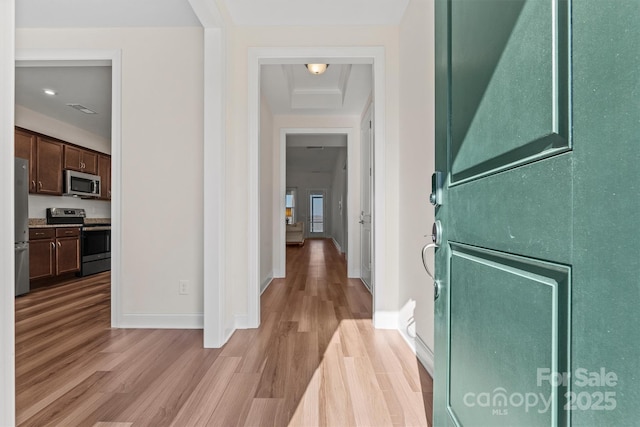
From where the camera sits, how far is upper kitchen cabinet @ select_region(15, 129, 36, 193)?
434 cm

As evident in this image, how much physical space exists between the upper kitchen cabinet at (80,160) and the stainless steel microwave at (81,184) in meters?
0.10

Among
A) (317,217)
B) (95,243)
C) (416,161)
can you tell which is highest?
(416,161)

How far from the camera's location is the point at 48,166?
481 cm

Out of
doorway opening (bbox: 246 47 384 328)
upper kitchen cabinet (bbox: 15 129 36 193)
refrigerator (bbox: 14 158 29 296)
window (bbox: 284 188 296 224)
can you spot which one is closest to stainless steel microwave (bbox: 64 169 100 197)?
upper kitchen cabinet (bbox: 15 129 36 193)

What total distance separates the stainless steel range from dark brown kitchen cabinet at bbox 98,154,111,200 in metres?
0.57

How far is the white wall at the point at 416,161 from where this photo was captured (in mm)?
2002

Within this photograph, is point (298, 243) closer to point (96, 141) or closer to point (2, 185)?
point (96, 141)

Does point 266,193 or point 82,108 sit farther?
point 82,108

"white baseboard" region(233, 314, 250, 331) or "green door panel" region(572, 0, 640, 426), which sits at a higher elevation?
"green door panel" region(572, 0, 640, 426)

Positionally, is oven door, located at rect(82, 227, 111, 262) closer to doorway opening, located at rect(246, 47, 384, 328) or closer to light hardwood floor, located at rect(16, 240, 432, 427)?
light hardwood floor, located at rect(16, 240, 432, 427)

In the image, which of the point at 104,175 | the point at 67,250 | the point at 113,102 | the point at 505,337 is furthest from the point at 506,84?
the point at 104,175

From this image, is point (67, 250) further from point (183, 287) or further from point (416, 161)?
point (416, 161)

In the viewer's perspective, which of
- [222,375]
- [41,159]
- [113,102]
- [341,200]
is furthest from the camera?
[341,200]

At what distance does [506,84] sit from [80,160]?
6480mm
